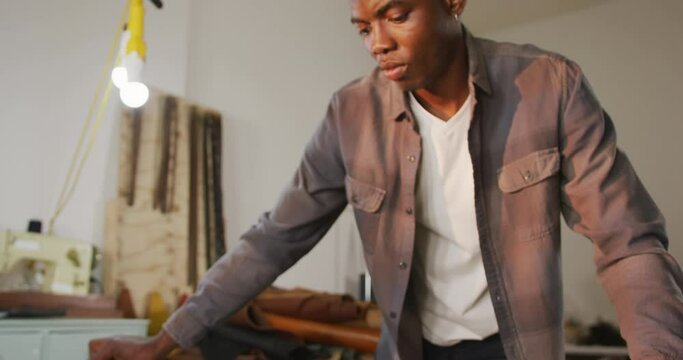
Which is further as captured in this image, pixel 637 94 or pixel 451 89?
pixel 637 94

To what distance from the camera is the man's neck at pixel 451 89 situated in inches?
43.9

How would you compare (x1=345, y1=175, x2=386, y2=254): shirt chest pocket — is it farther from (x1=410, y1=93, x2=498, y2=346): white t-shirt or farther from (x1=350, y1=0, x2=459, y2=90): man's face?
(x1=350, y1=0, x2=459, y2=90): man's face

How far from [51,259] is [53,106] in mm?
631

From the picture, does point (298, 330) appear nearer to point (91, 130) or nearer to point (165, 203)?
point (165, 203)

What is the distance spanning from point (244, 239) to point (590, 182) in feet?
2.13

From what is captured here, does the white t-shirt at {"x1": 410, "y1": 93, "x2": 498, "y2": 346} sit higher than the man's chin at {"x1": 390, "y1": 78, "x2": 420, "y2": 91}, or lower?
lower

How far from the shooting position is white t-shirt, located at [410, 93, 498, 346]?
1105mm

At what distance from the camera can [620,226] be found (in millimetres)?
887

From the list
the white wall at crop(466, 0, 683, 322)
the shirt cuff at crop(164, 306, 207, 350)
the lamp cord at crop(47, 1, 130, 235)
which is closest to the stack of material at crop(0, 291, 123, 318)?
the lamp cord at crop(47, 1, 130, 235)

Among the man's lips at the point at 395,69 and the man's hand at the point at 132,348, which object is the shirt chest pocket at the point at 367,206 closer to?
the man's lips at the point at 395,69

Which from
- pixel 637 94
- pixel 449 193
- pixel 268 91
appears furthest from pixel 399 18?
pixel 637 94

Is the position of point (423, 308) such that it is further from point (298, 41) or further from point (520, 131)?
point (298, 41)

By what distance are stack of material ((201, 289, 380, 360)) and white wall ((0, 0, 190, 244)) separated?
89cm

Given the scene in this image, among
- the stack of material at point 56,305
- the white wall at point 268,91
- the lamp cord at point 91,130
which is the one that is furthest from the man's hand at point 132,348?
the white wall at point 268,91
